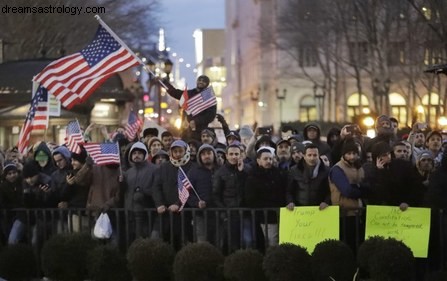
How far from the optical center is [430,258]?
13992 millimetres

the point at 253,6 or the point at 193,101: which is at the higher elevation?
the point at 253,6

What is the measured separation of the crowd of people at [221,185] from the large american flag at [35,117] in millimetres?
528

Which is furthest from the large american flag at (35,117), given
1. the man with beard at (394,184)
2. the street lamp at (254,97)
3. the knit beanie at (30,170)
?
the street lamp at (254,97)

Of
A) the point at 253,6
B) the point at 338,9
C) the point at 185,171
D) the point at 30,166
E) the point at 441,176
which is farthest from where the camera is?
the point at 253,6

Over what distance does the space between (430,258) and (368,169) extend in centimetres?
143

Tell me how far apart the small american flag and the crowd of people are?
7.24 feet

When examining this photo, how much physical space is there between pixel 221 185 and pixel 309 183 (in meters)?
1.16

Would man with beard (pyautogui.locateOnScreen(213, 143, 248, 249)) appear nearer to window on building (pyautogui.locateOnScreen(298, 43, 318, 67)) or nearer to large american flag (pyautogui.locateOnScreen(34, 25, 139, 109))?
large american flag (pyautogui.locateOnScreen(34, 25, 139, 109))

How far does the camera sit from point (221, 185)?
49.8ft

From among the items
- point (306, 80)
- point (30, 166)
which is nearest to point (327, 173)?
point (30, 166)

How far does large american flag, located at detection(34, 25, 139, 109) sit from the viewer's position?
57.7ft

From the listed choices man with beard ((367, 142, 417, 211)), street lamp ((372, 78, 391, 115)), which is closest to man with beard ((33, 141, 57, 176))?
man with beard ((367, 142, 417, 211))

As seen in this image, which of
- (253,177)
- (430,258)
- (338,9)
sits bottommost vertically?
(430,258)

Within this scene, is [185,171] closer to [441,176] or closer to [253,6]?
[441,176]
